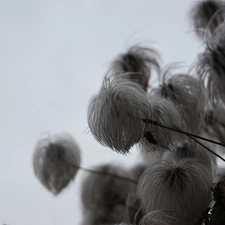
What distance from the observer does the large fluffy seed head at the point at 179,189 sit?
1606 mm

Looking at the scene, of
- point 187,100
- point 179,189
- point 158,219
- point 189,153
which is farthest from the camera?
point 189,153

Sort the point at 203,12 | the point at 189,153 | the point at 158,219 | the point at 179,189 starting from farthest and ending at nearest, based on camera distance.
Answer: the point at 203,12
the point at 189,153
the point at 179,189
the point at 158,219

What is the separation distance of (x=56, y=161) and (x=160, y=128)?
0.74 metres

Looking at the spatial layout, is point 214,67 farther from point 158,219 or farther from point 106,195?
point 106,195

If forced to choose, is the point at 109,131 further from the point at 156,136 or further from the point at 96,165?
the point at 96,165

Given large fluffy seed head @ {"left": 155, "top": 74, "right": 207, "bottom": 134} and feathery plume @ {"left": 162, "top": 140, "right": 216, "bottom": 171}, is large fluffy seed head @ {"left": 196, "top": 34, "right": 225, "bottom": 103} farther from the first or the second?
feathery plume @ {"left": 162, "top": 140, "right": 216, "bottom": 171}

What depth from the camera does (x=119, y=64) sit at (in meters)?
2.15

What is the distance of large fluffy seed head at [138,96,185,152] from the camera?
5.44 feet

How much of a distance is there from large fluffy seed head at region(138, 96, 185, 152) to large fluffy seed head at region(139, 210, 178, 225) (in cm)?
23

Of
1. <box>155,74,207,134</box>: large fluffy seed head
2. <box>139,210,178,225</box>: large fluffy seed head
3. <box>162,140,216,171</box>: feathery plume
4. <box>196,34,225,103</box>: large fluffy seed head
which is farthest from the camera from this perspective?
<box>162,140,216,171</box>: feathery plume

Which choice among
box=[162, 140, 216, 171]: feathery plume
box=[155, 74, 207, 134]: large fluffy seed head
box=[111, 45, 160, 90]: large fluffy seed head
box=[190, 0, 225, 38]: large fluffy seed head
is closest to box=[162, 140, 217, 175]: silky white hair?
box=[162, 140, 216, 171]: feathery plume

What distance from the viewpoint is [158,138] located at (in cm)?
168

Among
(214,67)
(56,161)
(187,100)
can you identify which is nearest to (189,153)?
(187,100)

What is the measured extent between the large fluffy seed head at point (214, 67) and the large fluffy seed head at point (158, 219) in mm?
372
